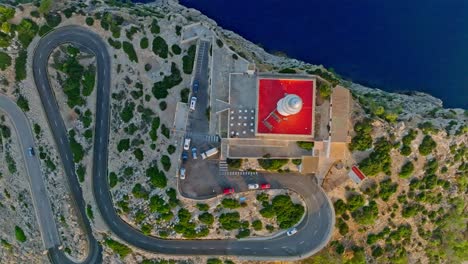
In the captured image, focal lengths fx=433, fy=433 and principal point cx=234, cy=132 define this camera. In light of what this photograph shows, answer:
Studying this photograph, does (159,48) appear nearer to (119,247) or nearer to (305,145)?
(305,145)

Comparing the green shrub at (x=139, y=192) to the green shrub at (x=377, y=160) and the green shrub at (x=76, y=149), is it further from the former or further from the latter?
the green shrub at (x=377, y=160)

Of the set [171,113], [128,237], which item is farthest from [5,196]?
[171,113]

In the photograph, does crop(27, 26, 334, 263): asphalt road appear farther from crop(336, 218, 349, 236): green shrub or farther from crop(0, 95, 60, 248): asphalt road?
crop(0, 95, 60, 248): asphalt road

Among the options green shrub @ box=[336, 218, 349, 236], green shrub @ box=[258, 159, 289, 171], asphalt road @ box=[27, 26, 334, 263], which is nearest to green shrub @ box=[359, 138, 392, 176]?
asphalt road @ box=[27, 26, 334, 263]

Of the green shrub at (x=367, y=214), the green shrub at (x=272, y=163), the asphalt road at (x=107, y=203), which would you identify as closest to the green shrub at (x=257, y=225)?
the asphalt road at (x=107, y=203)

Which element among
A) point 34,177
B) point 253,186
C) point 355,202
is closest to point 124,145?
point 34,177
